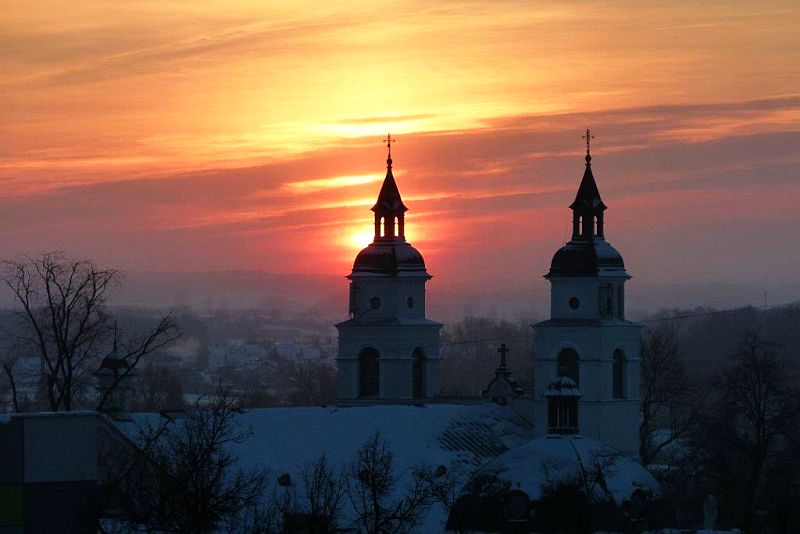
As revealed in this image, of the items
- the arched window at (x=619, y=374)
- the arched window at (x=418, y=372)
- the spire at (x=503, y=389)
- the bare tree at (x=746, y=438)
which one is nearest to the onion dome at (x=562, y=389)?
the bare tree at (x=746, y=438)

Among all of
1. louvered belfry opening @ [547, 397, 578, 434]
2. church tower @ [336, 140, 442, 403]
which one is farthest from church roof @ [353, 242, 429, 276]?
louvered belfry opening @ [547, 397, 578, 434]

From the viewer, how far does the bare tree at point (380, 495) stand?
191 ft

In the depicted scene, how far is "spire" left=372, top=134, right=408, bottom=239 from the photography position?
277 ft

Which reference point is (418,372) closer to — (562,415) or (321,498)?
(562,415)

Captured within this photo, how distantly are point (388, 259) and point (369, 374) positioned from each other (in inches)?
155

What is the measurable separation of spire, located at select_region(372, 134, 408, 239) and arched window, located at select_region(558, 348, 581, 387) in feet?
25.8

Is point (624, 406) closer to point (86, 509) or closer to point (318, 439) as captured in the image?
point (318, 439)

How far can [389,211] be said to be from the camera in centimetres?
8438

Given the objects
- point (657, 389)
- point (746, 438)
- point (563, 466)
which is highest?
point (657, 389)

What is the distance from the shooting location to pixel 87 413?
5022 cm

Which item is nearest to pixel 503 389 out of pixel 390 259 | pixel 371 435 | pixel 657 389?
pixel 390 259

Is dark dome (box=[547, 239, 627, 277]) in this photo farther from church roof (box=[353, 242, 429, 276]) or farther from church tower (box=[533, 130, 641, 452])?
church roof (box=[353, 242, 429, 276])

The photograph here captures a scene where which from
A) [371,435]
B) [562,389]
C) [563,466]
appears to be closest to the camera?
[563,466]

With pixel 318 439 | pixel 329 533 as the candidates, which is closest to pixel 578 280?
pixel 318 439
